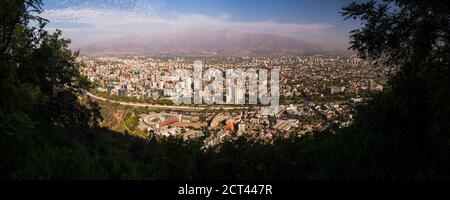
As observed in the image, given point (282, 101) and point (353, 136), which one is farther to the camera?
point (282, 101)

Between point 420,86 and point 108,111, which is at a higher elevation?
point 420,86

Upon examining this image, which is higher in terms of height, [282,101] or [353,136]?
[353,136]

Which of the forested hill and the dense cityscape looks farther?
the dense cityscape

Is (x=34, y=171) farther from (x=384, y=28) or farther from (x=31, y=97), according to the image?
(x=384, y=28)

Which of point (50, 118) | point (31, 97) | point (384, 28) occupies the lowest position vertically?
point (50, 118)

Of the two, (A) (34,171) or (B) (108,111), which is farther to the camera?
(B) (108,111)

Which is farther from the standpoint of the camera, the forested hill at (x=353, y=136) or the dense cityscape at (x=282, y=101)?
the dense cityscape at (x=282, y=101)

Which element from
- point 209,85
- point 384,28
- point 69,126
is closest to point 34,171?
point 384,28
